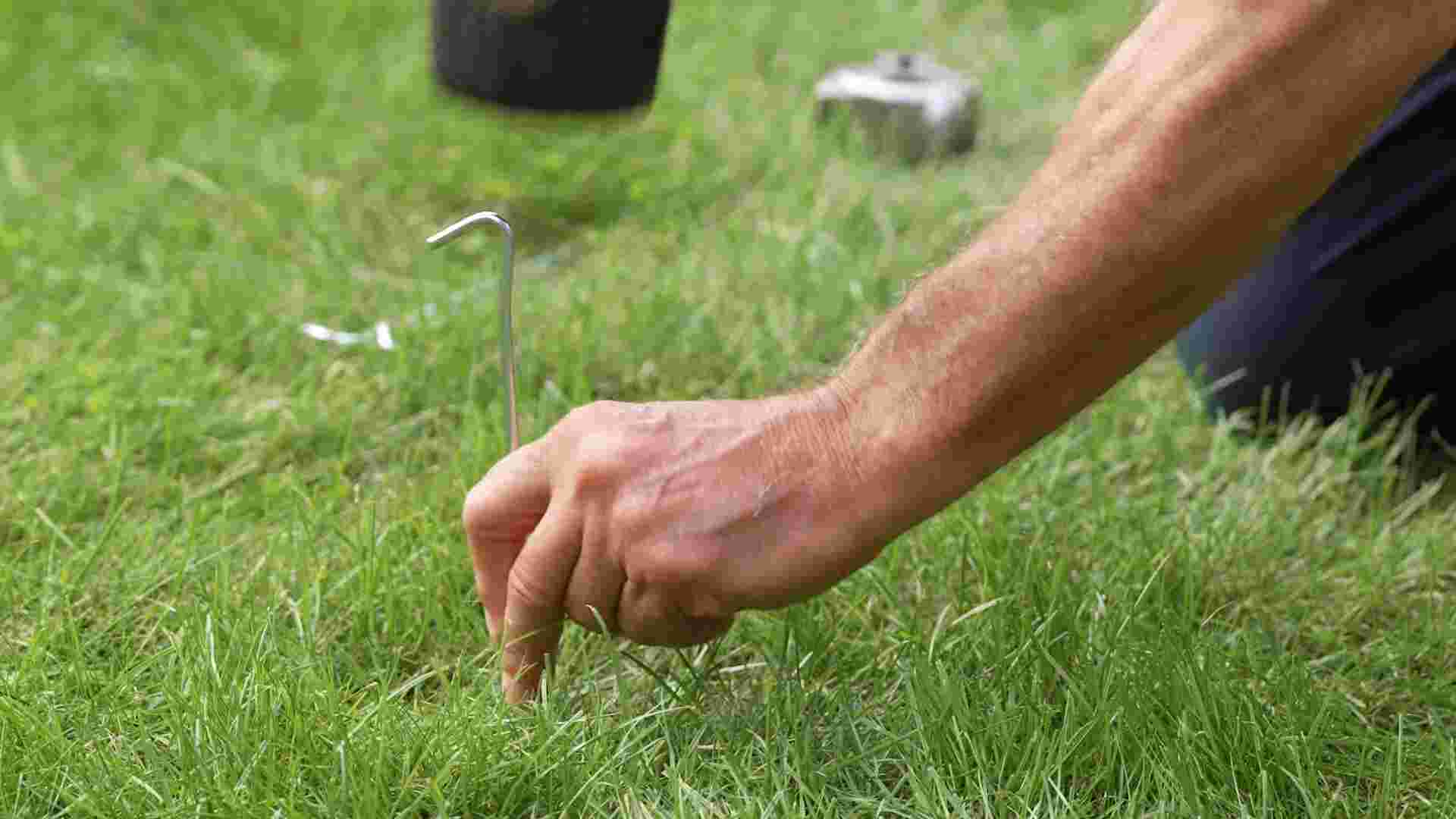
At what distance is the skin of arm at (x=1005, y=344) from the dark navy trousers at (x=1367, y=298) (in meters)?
1.02

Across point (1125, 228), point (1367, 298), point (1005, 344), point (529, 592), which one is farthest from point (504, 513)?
point (1367, 298)

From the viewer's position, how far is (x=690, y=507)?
1.33 metres

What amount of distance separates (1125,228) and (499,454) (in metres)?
0.98

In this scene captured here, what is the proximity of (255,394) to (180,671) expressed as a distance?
782 millimetres

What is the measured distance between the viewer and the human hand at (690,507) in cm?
132

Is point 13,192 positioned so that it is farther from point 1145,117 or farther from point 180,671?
point 1145,117

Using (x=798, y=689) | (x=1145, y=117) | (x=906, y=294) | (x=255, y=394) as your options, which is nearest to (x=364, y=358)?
(x=255, y=394)

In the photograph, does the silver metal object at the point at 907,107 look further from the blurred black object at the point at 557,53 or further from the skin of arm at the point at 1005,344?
the skin of arm at the point at 1005,344

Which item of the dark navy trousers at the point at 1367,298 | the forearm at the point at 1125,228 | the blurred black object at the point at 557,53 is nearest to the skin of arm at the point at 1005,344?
the forearm at the point at 1125,228

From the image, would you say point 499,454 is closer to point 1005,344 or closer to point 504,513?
point 504,513

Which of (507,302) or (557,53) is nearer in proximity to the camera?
(507,302)

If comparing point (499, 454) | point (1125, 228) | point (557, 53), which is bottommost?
point (499, 454)

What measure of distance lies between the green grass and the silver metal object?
0.08 meters

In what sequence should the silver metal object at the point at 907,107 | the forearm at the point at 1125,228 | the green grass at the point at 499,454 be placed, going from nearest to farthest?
the forearm at the point at 1125,228
the green grass at the point at 499,454
the silver metal object at the point at 907,107
